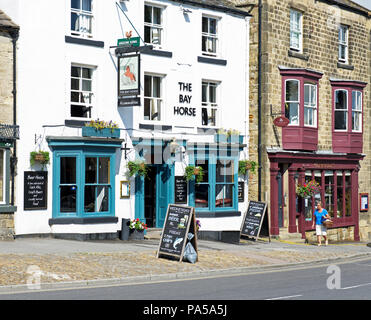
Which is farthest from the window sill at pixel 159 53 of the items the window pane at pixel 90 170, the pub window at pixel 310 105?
the pub window at pixel 310 105

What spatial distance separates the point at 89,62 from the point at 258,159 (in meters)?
8.32

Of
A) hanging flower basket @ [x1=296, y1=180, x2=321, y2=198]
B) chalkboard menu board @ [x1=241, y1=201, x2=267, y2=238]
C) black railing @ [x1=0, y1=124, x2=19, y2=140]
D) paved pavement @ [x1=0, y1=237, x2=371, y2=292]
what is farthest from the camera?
hanging flower basket @ [x1=296, y1=180, x2=321, y2=198]

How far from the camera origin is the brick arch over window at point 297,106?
29781mm

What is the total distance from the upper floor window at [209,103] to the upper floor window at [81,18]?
17.6ft

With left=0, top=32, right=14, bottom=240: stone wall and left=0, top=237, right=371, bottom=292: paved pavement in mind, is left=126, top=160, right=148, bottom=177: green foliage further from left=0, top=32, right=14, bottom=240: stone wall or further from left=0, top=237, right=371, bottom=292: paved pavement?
left=0, top=32, right=14, bottom=240: stone wall

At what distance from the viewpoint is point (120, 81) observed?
24328 millimetres

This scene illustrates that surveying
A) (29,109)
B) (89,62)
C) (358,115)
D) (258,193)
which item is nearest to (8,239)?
(29,109)

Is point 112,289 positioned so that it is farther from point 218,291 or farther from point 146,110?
point 146,110

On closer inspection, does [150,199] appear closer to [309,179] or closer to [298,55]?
[309,179]

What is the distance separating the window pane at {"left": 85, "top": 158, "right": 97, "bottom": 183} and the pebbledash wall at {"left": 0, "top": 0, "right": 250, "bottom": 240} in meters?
0.03

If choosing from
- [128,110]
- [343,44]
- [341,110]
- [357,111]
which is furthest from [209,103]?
[343,44]

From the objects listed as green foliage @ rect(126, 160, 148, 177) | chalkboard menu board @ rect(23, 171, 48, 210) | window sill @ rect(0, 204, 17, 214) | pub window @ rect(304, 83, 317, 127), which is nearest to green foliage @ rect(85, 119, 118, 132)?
green foliage @ rect(126, 160, 148, 177)

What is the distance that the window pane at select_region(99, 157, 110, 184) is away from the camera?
24.4 m

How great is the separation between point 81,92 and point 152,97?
2939mm
